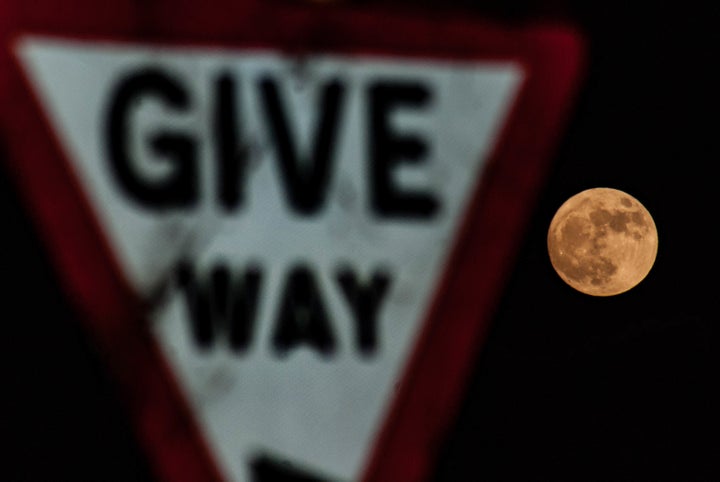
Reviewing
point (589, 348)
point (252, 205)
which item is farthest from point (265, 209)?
point (589, 348)

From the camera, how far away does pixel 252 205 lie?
47cm

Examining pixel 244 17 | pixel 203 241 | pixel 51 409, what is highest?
pixel 244 17

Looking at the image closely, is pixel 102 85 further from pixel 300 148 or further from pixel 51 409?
pixel 51 409

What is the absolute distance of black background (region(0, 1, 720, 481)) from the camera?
0.69 m

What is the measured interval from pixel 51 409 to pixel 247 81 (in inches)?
13.6

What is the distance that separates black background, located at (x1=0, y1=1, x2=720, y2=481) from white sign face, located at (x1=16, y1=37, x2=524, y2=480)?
0.21 m

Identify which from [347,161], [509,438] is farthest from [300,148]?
[509,438]

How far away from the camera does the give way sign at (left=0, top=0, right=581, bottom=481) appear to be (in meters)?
0.46

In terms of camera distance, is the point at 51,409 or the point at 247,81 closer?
the point at 247,81

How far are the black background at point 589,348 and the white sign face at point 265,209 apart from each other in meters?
0.21

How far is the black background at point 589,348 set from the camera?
686 mm

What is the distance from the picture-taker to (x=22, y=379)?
0.68 metres

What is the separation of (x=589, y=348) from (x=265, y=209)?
1.45 metres

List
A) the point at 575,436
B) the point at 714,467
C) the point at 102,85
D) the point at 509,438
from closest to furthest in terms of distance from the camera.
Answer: the point at 102,85 → the point at 509,438 → the point at 575,436 → the point at 714,467
